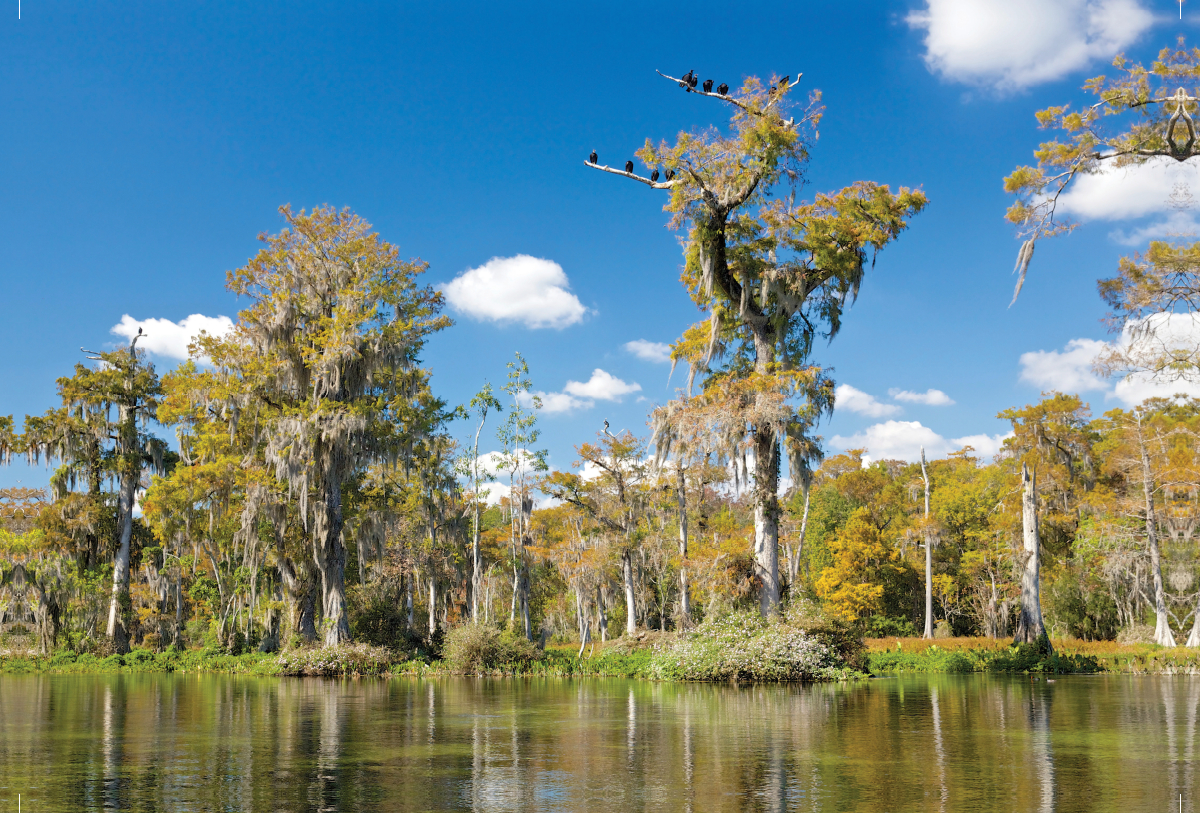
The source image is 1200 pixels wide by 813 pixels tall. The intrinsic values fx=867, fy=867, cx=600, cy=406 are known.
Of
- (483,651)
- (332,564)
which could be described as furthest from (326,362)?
(483,651)

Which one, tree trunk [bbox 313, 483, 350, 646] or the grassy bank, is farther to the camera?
tree trunk [bbox 313, 483, 350, 646]

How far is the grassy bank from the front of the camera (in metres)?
26.0

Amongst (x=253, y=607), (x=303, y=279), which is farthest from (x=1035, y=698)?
(x=253, y=607)

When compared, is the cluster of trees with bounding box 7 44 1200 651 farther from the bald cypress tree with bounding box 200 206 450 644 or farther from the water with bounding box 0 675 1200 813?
the water with bounding box 0 675 1200 813

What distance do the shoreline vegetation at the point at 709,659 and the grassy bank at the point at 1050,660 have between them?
0.03 m

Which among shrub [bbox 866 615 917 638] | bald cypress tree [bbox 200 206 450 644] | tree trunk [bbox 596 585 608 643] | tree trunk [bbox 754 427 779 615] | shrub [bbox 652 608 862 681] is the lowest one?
shrub [bbox 866 615 917 638]

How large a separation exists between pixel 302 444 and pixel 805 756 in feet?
80.2

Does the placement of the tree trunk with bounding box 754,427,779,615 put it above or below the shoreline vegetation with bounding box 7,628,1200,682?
above

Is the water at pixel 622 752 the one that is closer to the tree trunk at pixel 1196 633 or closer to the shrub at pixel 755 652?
the shrub at pixel 755 652

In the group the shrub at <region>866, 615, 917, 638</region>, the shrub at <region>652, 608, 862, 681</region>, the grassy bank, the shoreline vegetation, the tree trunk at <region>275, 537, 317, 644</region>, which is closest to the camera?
the shrub at <region>652, 608, 862, 681</region>

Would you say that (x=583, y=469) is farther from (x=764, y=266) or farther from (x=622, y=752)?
(x=622, y=752)

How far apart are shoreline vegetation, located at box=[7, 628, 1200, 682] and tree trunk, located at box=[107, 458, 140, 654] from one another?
236cm

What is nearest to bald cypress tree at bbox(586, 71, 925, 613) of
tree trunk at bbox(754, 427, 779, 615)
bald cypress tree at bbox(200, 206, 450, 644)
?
tree trunk at bbox(754, 427, 779, 615)

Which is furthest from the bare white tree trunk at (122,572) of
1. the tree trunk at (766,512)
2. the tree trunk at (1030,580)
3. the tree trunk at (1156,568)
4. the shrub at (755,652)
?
the tree trunk at (1156,568)
